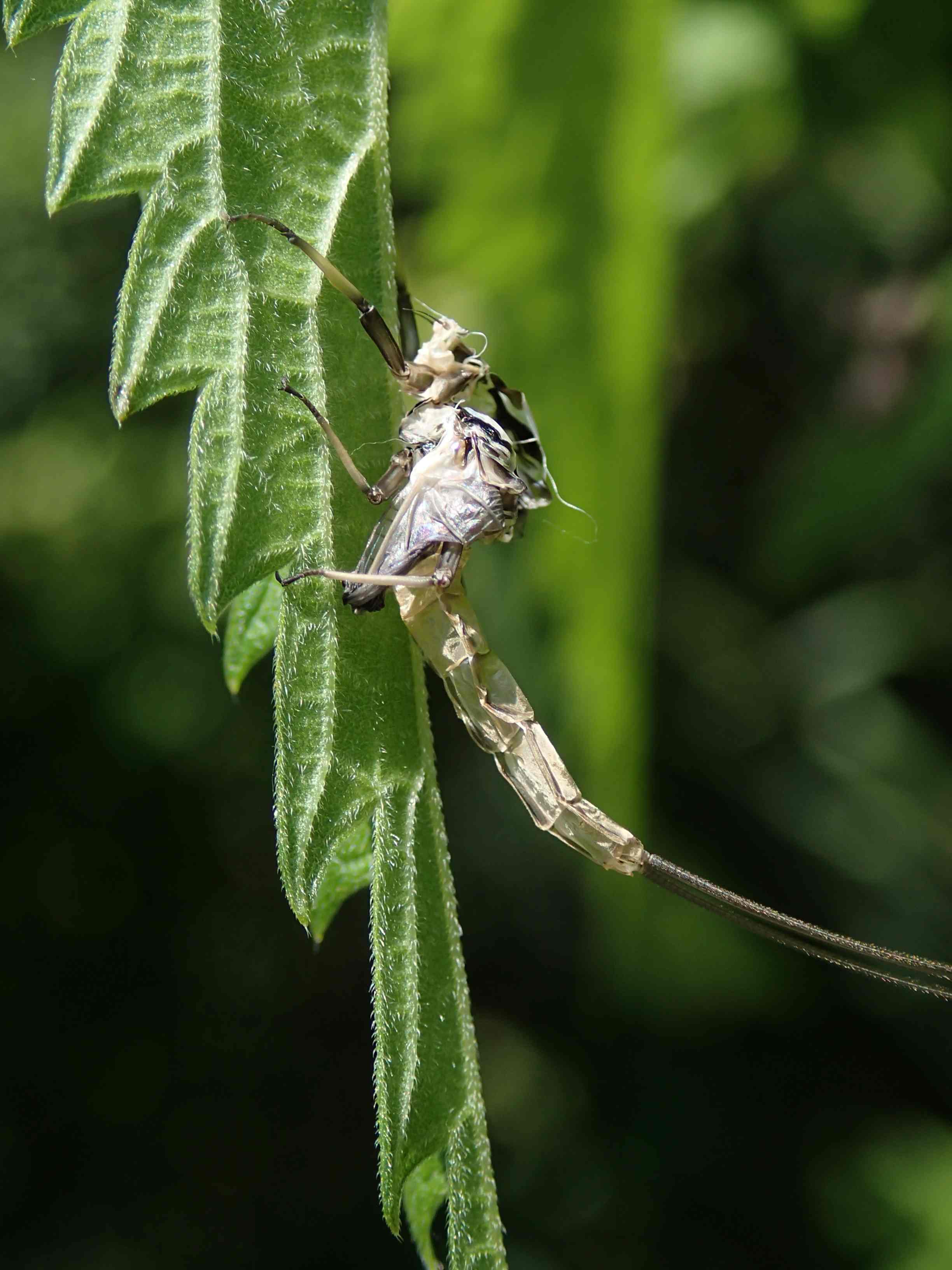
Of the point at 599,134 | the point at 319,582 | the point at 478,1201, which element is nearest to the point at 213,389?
the point at 319,582

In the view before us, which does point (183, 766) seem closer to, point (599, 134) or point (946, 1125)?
point (599, 134)

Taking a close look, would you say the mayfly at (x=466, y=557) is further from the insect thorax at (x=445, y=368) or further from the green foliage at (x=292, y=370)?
the green foliage at (x=292, y=370)

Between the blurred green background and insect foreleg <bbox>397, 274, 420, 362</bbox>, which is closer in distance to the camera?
insect foreleg <bbox>397, 274, 420, 362</bbox>

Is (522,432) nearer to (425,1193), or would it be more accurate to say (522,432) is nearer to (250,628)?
(250,628)

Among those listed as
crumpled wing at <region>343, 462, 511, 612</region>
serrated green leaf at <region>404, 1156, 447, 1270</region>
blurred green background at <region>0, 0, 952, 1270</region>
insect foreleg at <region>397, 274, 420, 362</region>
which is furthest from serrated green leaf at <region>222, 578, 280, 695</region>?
blurred green background at <region>0, 0, 952, 1270</region>

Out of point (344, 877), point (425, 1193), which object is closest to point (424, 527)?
point (344, 877)

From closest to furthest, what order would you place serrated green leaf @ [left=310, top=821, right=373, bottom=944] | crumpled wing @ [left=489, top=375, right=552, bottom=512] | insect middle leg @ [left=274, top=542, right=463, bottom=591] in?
1. insect middle leg @ [left=274, top=542, right=463, bottom=591]
2. serrated green leaf @ [left=310, top=821, right=373, bottom=944]
3. crumpled wing @ [left=489, top=375, right=552, bottom=512]

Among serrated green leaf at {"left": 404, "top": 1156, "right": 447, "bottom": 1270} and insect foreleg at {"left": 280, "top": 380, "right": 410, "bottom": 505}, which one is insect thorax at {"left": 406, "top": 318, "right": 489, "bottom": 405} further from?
serrated green leaf at {"left": 404, "top": 1156, "right": 447, "bottom": 1270}

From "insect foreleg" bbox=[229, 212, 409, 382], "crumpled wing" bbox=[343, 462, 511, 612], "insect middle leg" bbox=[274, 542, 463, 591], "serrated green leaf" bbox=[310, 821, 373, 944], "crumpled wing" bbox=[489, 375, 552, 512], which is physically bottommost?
"serrated green leaf" bbox=[310, 821, 373, 944]
